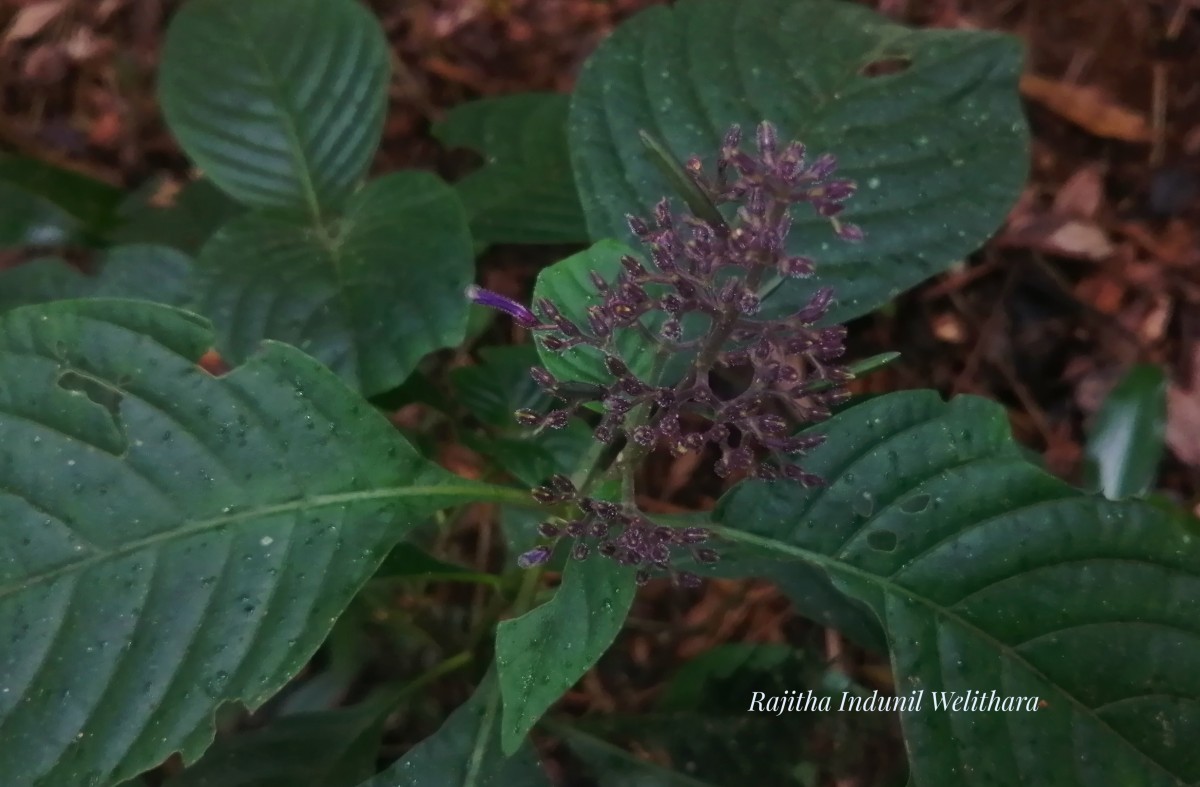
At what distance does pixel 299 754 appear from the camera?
3.67ft

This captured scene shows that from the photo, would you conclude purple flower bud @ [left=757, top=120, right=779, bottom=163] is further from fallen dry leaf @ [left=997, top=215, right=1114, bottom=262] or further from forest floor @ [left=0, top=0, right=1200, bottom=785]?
fallen dry leaf @ [left=997, top=215, right=1114, bottom=262]

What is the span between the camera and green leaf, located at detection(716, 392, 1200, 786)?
77 centimetres

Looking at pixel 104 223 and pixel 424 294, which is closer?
pixel 424 294

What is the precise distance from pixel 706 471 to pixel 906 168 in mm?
708

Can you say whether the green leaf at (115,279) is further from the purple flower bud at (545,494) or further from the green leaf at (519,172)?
the purple flower bud at (545,494)

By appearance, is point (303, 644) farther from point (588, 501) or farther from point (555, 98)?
point (555, 98)

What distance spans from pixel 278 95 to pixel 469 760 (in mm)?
867

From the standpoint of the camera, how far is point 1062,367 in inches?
65.6

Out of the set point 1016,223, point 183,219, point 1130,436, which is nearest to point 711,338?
point 1130,436

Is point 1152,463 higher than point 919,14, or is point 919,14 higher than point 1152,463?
point 919,14

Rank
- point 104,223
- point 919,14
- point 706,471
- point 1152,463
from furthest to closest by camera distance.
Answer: point 919,14, point 706,471, point 104,223, point 1152,463

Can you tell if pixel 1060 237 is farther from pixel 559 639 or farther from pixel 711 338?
pixel 559 639

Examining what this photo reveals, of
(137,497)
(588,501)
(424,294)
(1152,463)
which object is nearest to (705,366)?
(588,501)

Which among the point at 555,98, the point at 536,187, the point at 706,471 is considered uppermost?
the point at 555,98
